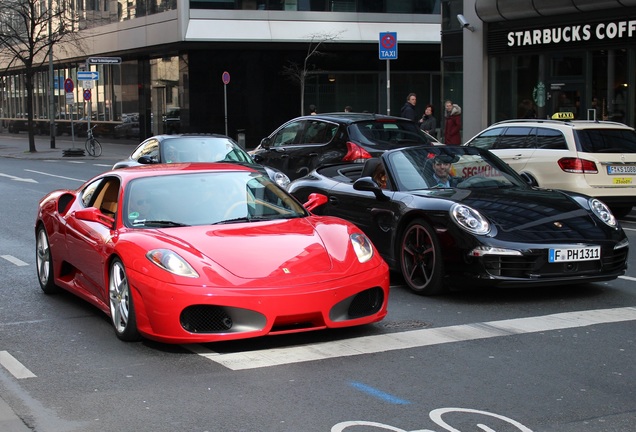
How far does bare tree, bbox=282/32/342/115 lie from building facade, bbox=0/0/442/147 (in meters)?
0.08

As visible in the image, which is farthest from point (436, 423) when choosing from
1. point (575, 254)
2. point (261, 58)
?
point (261, 58)

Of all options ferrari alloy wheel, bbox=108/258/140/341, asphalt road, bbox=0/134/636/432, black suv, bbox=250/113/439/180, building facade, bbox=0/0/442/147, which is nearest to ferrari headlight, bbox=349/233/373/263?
asphalt road, bbox=0/134/636/432

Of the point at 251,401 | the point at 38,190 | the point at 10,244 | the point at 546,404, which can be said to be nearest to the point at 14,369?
the point at 251,401

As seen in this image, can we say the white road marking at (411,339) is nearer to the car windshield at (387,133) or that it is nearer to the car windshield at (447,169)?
the car windshield at (447,169)

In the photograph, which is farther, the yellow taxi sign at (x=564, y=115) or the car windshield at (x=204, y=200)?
the yellow taxi sign at (x=564, y=115)

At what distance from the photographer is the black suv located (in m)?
15.9

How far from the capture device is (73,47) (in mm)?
55250

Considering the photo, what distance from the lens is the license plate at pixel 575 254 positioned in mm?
8070

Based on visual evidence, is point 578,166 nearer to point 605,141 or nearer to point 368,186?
point 605,141

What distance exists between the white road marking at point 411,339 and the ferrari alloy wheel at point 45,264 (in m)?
2.68

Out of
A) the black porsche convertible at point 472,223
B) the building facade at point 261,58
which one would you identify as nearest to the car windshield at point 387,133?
the black porsche convertible at point 472,223

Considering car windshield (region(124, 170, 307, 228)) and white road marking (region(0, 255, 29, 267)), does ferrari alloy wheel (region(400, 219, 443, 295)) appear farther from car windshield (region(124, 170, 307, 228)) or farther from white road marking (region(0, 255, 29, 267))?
white road marking (region(0, 255, 29, 267))

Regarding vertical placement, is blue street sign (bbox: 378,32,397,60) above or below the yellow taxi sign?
above

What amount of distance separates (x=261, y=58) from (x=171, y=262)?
37039mm
